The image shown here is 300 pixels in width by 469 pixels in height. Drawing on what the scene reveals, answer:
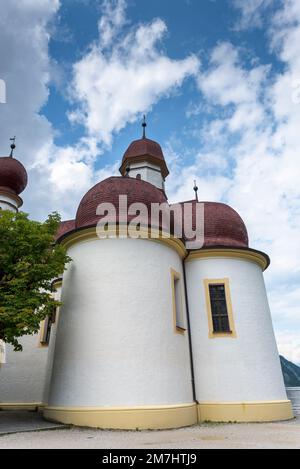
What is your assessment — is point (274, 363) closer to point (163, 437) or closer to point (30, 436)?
point (163, 437)

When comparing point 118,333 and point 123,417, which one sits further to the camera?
point 118,333

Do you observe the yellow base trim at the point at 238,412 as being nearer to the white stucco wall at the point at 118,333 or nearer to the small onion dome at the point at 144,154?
the white stucco wall at the point at 118,333

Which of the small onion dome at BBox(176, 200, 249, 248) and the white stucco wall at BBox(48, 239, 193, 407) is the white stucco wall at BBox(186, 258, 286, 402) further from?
the white stucco wall at BBox(48, 239, 193, 407)

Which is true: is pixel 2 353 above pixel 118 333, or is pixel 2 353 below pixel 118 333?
above

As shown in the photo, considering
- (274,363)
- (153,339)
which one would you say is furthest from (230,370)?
(153,339)

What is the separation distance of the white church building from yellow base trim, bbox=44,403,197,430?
0.08 feet

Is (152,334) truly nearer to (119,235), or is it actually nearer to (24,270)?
(119,235)

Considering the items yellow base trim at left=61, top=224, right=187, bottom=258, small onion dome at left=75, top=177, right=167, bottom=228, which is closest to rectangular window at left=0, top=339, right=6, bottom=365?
yellow base trim at left=61, top=224, right=187, bottom=258

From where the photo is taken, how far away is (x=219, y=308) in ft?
43.0

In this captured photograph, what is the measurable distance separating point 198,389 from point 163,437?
15.3ft

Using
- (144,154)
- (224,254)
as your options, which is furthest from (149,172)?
(224,254)

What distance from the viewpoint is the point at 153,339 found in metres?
10.1

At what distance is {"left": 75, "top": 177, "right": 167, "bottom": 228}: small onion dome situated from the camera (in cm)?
1191

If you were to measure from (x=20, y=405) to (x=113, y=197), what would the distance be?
1001 centimetres
